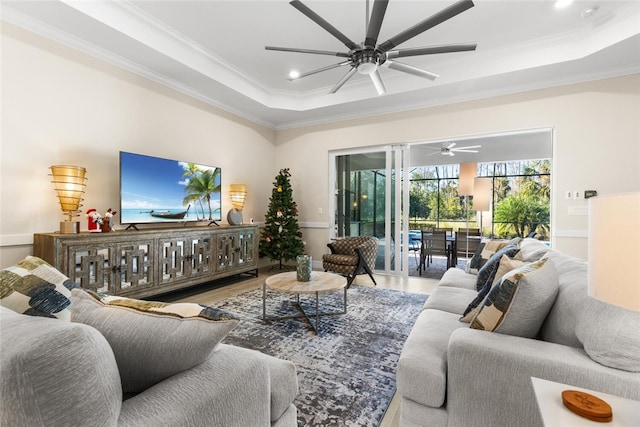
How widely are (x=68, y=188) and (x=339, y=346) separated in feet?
9.97

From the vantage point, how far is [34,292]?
985 mm

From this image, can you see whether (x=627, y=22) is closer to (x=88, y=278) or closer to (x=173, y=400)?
(x=173, y=400)

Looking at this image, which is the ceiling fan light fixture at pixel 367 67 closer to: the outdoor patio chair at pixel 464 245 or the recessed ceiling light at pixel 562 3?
the recessed ceiling light at pixel 562 3

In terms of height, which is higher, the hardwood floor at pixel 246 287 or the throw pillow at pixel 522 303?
the throw pillow at pixel 522 303

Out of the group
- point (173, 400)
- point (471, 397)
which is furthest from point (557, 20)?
point (173, 400)

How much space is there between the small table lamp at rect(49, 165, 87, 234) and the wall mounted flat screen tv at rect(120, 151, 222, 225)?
1.60 feet

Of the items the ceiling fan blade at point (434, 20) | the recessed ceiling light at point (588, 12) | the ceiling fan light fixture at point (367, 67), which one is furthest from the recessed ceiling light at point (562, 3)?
the ceiling fan light fixture at point (367, 67)

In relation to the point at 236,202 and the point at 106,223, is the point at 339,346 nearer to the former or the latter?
the point at 106,223

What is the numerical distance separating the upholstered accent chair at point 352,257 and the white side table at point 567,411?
3517mm

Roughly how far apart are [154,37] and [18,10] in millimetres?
1127

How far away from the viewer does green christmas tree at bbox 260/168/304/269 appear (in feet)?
17.7

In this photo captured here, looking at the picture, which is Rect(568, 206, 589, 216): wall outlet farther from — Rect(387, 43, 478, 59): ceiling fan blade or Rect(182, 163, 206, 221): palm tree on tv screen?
Rect(182, 163, 206, 221): palm tree on tv screen

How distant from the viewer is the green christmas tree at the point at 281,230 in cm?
540

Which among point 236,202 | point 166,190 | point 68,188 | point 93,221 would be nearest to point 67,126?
point 68,188
